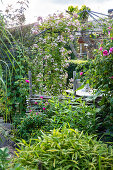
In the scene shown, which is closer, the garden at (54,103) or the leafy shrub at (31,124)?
the garden at (54,103)

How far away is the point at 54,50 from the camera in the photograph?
189 inches

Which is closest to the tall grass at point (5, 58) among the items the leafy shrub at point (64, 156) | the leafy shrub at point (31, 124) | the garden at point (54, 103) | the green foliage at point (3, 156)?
the garden at point (54, 103)

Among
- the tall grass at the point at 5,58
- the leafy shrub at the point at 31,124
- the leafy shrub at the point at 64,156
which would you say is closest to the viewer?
the tall grass at the point at 5,58

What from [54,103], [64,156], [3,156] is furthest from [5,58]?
[3,156]

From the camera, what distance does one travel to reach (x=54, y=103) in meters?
3.25

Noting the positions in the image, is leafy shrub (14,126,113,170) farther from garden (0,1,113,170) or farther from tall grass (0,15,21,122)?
tall grass (0,15,21,122)

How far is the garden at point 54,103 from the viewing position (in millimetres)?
1474

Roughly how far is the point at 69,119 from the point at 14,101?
77.7 inches

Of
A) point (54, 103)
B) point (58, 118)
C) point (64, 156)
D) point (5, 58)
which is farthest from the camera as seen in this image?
point (5, 58)

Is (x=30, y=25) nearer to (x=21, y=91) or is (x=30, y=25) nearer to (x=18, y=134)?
(x=21, y=91)

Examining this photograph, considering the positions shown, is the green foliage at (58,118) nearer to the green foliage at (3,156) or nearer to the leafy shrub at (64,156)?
the leafy shrub at (64,156)

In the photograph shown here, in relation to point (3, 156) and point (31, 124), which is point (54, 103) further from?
point (3, 156)

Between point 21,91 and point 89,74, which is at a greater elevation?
point 89,74

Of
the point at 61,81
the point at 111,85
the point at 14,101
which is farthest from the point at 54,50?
the point at 111,85
